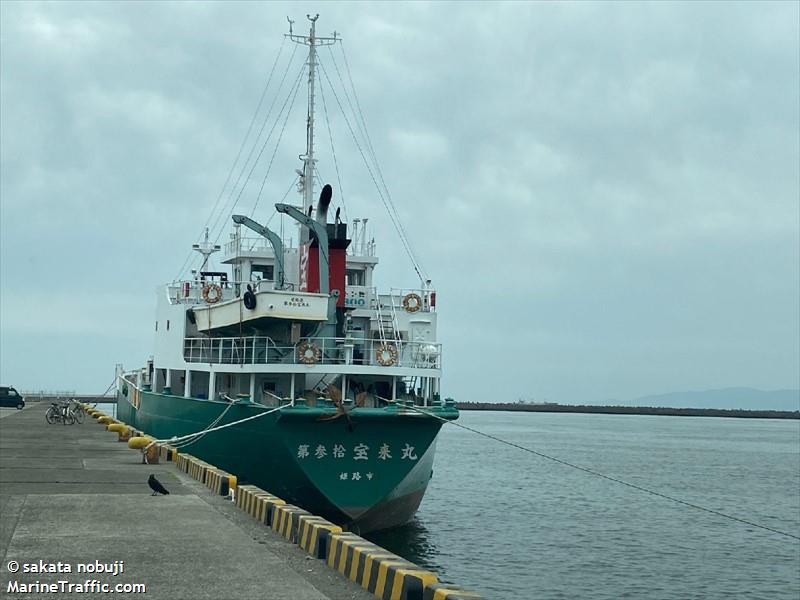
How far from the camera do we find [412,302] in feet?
88.4

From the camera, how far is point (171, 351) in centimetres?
3216

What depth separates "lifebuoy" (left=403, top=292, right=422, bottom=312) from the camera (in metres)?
26.8

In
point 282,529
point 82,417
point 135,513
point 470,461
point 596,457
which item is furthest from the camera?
point 596,457

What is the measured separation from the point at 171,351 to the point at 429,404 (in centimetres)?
1075

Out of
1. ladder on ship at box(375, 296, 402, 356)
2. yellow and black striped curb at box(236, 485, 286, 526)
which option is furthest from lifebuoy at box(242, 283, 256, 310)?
yellow and black striped curb at box(236, 485, 286, 526)

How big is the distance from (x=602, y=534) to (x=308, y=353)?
11.5 m

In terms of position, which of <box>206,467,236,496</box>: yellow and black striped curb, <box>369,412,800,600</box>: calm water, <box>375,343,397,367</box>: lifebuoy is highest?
<box>375,343,397,367</box>: lifebuoy

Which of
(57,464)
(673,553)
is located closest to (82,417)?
(57,464)

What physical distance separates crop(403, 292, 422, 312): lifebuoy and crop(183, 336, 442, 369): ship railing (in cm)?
105

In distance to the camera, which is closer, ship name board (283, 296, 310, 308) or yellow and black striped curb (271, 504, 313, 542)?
yellow and black striped curb (271, 504, 313, 542)

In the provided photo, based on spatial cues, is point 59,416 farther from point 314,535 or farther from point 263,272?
point 314,535

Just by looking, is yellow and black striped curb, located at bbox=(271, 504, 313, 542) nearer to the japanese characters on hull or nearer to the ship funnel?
the japanese characters on hull

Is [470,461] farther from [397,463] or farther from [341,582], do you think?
[341,582]

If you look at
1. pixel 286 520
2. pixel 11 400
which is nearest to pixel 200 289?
pixel 286 520
